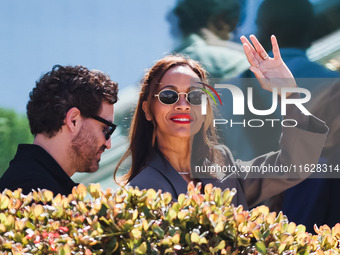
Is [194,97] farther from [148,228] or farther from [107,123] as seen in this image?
[148,228]

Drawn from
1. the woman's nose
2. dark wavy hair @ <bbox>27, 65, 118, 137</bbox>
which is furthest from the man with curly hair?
the woman's nose

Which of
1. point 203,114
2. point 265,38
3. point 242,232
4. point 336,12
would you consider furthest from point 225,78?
point 242,232

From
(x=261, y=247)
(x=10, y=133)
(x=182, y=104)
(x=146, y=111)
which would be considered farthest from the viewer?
(x=10, y=133)

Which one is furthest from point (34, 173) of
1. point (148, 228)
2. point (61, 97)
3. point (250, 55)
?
point (250, 55)

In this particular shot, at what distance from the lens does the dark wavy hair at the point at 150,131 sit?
2.84 metres

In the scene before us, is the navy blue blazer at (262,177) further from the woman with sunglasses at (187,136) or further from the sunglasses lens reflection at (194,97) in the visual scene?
the sunglasses lens reflection at (194,97)

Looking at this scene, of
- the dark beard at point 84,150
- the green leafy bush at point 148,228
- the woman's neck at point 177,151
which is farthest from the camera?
the dark beard at point 84,150

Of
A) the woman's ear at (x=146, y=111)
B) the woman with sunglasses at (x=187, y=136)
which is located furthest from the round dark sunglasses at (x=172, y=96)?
the woman's ear at (x=146, y=111)

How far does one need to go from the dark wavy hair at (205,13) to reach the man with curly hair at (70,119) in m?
1.28

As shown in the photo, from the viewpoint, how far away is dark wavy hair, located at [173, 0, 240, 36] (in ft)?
13.7

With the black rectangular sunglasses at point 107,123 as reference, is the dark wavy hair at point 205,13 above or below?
above

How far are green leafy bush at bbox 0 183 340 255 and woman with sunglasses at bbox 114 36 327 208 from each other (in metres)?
0.76

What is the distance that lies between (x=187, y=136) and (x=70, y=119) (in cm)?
61

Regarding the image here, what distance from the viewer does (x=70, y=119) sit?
293 centimetres
